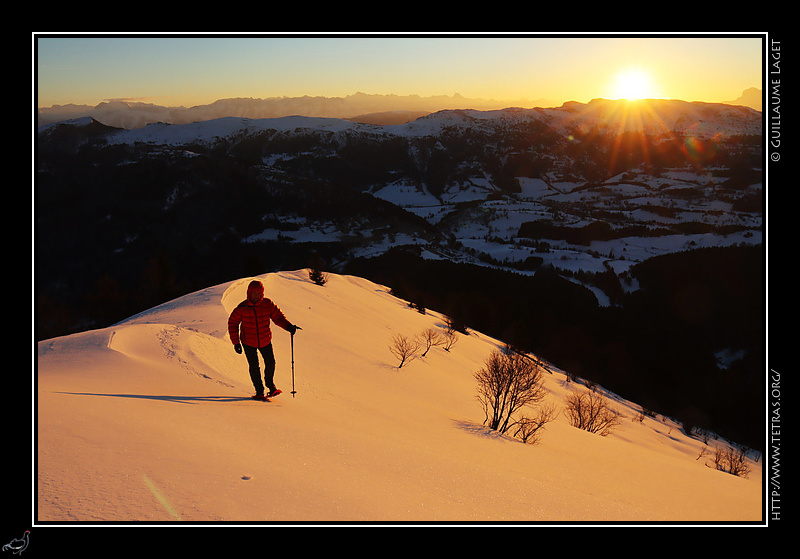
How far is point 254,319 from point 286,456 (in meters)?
2.25

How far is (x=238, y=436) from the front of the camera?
5.43 meters

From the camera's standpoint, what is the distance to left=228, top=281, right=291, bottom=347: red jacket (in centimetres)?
673

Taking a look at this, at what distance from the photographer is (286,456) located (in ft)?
16.9

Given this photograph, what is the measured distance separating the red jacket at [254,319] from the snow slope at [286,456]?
2.92 ft

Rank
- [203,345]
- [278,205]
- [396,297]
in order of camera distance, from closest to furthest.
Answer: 1. [203,345]
2. [396,297]
3. [278,205]

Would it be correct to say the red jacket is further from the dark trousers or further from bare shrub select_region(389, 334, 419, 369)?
bare shrub select_region(389, 334, 419, 369)

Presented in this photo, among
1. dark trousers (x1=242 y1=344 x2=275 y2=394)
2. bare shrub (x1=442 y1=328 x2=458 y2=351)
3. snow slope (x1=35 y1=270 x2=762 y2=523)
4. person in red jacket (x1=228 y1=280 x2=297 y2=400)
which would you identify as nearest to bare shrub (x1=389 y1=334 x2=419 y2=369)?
bare shrub (x1=442 y1=328 x2=458 y2=351)

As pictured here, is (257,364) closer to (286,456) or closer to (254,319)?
(254,319)

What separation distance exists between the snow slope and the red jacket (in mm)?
890

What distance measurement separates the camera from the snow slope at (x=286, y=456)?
4.16 meters

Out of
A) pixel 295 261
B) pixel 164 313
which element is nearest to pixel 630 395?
pixel 164 313

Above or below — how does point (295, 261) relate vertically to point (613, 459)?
above
